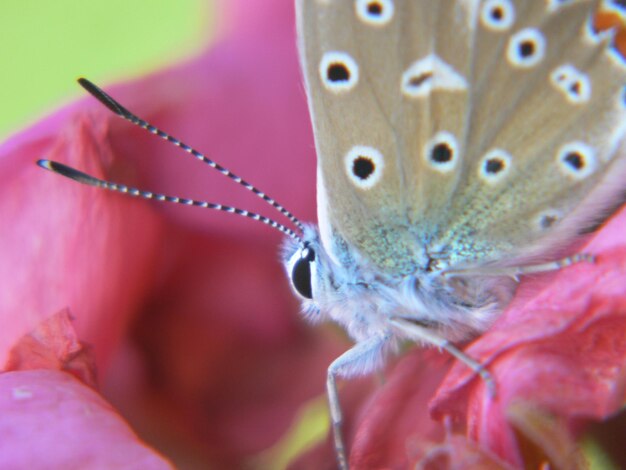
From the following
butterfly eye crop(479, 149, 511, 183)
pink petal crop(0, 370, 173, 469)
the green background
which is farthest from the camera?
the green background

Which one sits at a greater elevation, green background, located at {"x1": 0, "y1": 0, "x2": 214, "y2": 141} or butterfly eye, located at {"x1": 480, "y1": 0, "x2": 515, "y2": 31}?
green background, located at {"x1": 0, "y1": 0, "x2": 214, "y2": 141}

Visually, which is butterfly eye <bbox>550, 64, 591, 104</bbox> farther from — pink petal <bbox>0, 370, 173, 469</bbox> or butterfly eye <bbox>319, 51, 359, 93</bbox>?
pink petal <bbox>0, 370, 173, 469</bbox>

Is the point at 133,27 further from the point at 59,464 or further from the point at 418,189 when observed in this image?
the point at 59,464

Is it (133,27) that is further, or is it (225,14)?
(133,27)

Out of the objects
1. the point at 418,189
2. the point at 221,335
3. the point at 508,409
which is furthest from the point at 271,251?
the point at 508,409

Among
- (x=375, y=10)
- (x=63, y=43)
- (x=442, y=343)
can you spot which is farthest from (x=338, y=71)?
(x=63, y=43)

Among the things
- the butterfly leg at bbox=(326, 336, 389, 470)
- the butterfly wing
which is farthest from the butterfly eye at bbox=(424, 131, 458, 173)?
the butterfly leg at bbox=(326, 336, 389, 470)

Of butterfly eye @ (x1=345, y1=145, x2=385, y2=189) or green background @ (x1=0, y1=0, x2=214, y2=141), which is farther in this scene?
green background @ (x1=0, y1=0, x2=214, y2=141)

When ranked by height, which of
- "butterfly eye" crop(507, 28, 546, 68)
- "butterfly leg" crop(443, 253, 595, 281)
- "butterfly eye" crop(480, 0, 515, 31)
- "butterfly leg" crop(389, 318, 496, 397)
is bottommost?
"butterfly leg" crop(389, 318, 496, 397)
